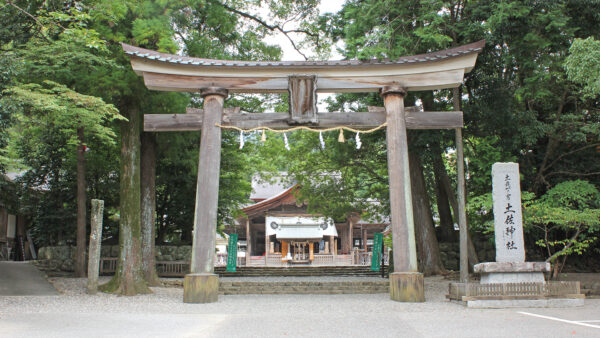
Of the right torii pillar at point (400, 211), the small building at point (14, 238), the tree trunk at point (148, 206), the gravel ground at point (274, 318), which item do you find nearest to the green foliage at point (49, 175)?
the tree trunk at point (148, 206)

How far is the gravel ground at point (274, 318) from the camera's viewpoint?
5.41 m

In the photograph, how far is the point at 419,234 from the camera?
15.0m

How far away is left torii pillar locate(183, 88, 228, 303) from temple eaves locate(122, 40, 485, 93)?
40cm

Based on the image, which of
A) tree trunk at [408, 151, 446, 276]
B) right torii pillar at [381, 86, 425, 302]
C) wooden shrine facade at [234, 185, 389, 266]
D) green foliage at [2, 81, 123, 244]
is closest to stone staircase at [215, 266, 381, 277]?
wooden shrine facade at [234, 185, 389, 266]

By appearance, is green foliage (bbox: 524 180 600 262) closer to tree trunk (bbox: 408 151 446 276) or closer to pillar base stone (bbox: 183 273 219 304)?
tree trunk (bbox: 408 151 446 276)

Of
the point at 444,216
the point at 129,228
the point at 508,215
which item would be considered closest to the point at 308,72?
the point at 508,215

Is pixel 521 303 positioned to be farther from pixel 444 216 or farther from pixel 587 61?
pixel 444 216

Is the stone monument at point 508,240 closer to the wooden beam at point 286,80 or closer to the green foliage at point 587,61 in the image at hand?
the green foliage at point 587,61

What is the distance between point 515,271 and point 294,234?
56.4ft

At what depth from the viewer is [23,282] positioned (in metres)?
12.0

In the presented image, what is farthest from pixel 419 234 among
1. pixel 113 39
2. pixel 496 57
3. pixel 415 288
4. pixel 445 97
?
pixel 113 39

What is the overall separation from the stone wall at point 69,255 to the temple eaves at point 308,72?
9996 mm

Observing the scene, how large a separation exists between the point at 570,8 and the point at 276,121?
7.68 metres

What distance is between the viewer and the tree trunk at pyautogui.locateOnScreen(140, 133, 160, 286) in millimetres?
12609
